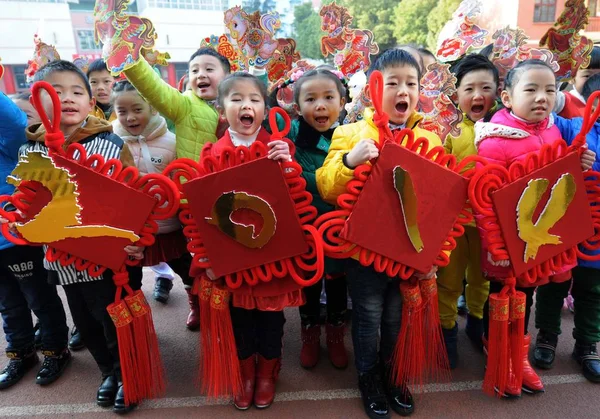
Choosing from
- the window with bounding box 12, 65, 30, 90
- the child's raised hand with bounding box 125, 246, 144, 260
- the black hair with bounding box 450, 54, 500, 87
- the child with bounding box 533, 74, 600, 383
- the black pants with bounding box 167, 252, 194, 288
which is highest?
the window with bounding box 12, 65, 30, 90

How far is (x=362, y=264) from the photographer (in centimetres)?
174

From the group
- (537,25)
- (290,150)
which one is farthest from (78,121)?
(537,25)

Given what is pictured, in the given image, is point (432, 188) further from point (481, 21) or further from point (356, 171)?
point (481, 21)

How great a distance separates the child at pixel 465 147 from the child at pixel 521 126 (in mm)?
154

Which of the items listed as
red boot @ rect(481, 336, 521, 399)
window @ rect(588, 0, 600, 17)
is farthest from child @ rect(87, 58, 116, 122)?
window @ rect(588, 0, 600, 17)

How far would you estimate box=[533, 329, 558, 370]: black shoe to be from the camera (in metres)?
2.28

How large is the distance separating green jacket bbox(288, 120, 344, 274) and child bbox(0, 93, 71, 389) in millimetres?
1498

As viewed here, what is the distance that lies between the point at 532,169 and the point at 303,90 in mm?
1122

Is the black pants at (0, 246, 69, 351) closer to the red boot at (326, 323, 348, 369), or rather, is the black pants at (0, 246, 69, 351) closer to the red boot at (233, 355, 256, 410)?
the red boot at (233, 355, 256, 410)

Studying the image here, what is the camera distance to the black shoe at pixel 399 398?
1977mm

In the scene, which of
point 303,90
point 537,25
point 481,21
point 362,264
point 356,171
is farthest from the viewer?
point 537,25

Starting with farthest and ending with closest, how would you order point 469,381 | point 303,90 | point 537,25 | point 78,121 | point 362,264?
point 537,25 < point 469,381 < point 303,90 < point 78,121 < point 362,264

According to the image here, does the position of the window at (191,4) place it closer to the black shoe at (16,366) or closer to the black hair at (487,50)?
the black hair at (487,50)

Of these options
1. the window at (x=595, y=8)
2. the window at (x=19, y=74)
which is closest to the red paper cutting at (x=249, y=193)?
the window at (x=595, y=8)
